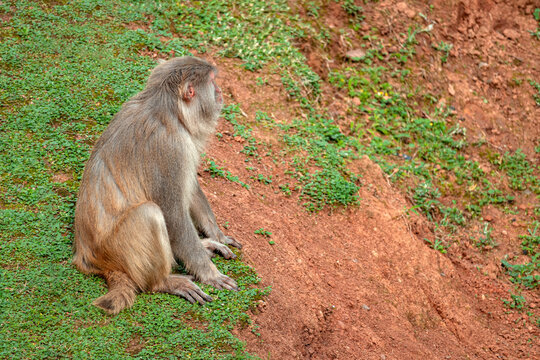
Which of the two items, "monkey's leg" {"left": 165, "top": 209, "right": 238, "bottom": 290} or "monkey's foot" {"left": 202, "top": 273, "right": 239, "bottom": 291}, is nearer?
"monkey's leg" {"left": 165, "top": 209, "right": 238, "bottom": 290}

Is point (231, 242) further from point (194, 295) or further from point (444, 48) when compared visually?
point (444, 48)

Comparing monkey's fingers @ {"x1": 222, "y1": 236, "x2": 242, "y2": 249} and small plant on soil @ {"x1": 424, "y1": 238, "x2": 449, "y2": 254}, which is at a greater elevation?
monkey's fingers @ {"x1": 222, "y1": 236, "x2": 242, "y2": 249}

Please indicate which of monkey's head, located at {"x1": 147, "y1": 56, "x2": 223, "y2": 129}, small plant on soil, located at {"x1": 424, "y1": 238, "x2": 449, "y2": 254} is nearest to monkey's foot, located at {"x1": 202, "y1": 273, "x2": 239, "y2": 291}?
monkey's head, located at {"x1": 147, "y1": 56, "x2": 223, "y2": 129}

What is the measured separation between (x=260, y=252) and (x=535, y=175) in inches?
212

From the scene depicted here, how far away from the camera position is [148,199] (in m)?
5.39

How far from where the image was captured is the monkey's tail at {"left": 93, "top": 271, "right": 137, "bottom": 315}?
16.6ft

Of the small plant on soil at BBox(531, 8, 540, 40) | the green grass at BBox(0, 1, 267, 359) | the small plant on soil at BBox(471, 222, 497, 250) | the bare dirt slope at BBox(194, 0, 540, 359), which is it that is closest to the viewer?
the green grass at BBox(0, 1, 267, 359)

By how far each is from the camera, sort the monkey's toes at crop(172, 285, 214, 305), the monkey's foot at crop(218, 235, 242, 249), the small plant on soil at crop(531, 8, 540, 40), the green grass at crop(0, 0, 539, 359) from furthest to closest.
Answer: the small plant on soil at crop(531, 8, 540, 40) < the monkey's foot at crop(218, 235, 242, 249) < the monkey's toes at crop(172, 285, 214, 305) < the green grass at crop(0, 0, 539, 359)

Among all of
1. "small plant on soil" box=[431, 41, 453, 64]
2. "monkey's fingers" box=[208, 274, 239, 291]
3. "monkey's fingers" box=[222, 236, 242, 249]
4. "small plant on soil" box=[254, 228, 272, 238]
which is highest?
"small plant on soil" box=[431, 41, 453, 64]

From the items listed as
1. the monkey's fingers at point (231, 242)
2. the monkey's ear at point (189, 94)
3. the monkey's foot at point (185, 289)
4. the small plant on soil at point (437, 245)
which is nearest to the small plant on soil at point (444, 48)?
the small plant on soil at point (437, 245)

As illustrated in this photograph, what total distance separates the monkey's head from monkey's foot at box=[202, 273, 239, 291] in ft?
4.93

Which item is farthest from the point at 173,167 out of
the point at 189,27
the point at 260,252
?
the point at 189,27

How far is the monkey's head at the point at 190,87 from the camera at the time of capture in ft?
18.3

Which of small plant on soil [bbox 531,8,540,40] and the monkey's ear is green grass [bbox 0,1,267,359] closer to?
the monkey's ear
